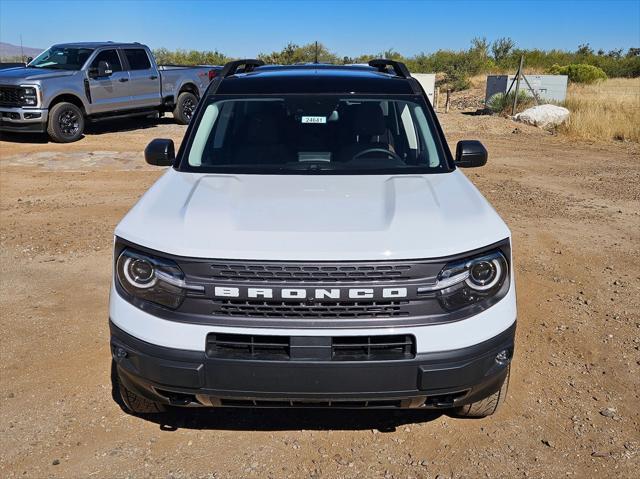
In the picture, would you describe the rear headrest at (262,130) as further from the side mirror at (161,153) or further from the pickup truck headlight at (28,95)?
the pickup truck headlight at (28,95)

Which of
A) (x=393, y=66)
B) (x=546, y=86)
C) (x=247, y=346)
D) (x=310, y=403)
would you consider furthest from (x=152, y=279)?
(x=546, y=86)

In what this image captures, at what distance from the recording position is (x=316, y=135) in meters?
3.96

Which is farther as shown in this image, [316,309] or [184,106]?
[184,106]

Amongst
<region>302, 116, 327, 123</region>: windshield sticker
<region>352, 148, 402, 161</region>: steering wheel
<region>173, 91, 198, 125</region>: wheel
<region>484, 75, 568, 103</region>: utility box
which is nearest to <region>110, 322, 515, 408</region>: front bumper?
<region>352, 148, 402, 161</region>: steering wheel

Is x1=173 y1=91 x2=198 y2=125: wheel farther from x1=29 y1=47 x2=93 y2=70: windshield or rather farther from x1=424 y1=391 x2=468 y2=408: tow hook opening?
x1=424 y1=391 x2=468 y2=408: tow hook opening

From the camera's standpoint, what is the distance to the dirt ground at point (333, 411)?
300cm

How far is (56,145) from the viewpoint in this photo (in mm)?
13359

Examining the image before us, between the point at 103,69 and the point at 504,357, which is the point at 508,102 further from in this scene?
the point at 504,357

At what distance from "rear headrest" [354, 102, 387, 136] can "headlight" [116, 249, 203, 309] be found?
181 centimetres

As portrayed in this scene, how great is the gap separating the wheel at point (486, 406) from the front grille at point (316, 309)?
931 mm

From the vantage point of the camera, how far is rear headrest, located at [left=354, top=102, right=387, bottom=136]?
13.1 feet

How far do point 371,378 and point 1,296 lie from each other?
12.4 feet

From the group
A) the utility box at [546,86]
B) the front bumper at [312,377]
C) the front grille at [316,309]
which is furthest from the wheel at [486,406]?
the utility box at [546,86]

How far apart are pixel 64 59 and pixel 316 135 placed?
12.1m
